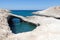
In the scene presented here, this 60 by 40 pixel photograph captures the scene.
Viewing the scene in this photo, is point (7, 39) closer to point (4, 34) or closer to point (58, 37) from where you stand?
point (4, 34)

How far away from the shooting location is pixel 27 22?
1591 inches

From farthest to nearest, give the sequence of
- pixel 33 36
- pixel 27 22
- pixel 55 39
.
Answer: pixel 27 22
pixel 33 36
pixel 55 39

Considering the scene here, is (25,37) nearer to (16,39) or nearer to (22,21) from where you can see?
(16,39)

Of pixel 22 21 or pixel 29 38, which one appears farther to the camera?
pixel 22 21

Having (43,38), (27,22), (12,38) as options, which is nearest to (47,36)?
(43,38)

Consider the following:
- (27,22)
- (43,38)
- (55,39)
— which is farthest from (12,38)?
(27,22)

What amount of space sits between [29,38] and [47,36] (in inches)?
57.9

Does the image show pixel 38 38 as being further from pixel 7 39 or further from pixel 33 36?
pixel 7 39

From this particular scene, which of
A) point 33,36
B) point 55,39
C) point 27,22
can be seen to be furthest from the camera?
point 27,22

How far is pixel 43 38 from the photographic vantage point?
1429 cm

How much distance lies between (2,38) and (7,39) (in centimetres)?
40

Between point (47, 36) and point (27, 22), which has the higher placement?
point (47, 36)

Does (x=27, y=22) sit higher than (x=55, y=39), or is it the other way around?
(x=55, y=39)

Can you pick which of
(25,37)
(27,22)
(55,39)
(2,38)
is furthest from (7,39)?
(27,22)
